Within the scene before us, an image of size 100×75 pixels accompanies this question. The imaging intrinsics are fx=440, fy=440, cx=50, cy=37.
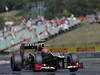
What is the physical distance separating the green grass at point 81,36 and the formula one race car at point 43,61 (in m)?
19.7

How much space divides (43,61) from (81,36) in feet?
84.2

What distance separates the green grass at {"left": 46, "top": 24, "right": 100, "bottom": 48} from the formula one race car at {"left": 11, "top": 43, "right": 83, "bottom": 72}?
64.6 feet

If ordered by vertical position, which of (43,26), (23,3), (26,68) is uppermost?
(23,3)

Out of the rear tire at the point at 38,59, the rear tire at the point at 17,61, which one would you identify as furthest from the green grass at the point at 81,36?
the rear tire at the point at 38,59

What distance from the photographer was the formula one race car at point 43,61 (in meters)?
17.5

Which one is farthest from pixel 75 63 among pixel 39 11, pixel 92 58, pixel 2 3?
pixel 39 11

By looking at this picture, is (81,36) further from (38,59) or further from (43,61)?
(38,59)

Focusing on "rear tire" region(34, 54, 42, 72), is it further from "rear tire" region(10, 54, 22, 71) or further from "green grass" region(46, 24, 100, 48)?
"green grass" region(46, 24, 100, 48)

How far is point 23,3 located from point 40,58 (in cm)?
4093

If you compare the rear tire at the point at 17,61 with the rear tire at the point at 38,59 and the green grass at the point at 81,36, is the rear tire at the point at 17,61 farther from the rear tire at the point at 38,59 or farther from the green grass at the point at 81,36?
the green grass at the point at 81,36

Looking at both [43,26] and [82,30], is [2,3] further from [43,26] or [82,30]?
[82,30]

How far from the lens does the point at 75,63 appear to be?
17703 millimetres

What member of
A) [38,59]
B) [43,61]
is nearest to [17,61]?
[38,59]

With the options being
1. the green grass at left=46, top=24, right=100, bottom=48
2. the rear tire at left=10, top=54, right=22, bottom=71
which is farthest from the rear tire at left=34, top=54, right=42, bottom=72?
the green grass at left=46, top=24, right=100, bottom=48
